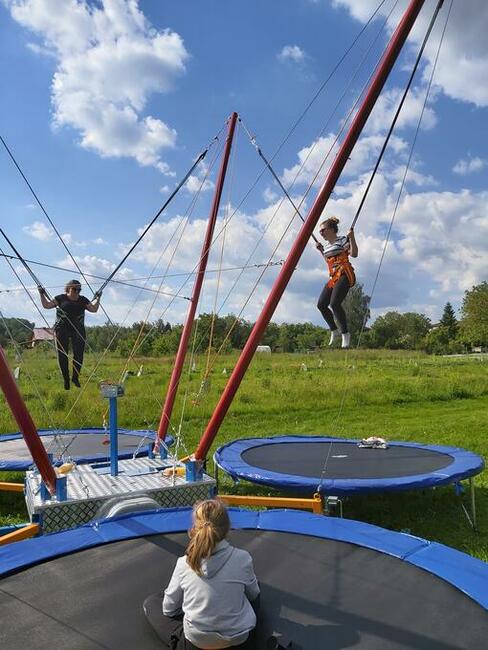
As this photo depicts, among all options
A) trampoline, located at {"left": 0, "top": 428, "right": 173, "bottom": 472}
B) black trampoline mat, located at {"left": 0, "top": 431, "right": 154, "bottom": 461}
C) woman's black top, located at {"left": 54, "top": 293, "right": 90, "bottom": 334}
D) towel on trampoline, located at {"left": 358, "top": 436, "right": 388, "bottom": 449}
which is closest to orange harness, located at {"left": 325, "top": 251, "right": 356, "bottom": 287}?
trampoline, located at {"left": 0, "top": 428, "right": 173, "bottom": 472}

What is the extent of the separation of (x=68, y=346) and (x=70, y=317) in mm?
471

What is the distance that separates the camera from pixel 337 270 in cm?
346

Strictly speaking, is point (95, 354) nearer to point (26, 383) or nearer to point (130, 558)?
point (130, 558)

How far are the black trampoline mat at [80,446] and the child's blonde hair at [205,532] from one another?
10.1ft

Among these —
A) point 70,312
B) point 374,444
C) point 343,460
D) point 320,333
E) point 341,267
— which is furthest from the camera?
point 320,333

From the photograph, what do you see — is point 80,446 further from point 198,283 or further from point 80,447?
point 198,283

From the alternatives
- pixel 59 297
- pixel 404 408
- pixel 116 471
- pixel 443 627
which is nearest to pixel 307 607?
pixel 443 627

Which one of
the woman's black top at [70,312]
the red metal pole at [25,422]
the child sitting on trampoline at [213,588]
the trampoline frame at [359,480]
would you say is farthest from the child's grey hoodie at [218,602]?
the woman's black top at [70,312]

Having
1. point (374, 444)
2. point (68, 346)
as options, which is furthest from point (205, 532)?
point (374, 444)

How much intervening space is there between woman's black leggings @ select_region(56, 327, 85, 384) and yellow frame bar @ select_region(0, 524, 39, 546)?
5.90ft

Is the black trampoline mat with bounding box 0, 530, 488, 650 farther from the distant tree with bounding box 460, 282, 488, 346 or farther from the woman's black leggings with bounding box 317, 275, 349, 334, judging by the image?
the distant tree with bounding box 460, 282, 488, 346

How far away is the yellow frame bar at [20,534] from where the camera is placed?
2710 mm

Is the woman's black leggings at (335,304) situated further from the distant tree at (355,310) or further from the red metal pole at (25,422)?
the red metal pole at (25,422)

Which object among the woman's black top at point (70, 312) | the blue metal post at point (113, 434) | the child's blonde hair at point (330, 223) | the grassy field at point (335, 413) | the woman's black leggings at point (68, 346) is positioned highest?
the child's blonde hair at point (330, 223)
